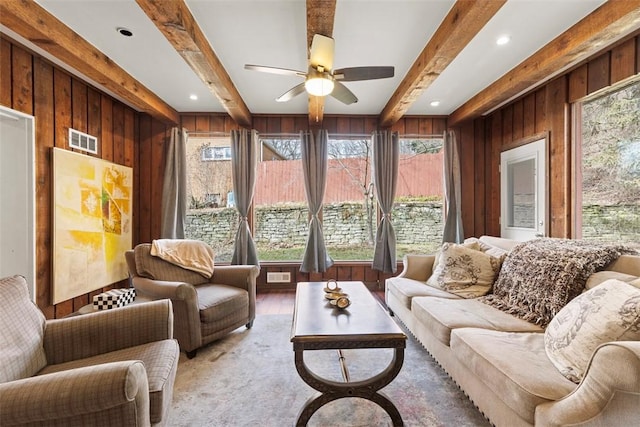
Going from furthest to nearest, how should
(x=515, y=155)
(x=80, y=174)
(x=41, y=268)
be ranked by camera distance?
1. (x=515, y=155)
2. (x=80, y=174)
3. (x=41, y=268)

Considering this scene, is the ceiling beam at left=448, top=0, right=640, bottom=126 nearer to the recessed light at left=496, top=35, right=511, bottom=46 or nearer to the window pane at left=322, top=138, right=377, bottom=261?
the recessed light at left=496, top=35, right=511, bottom=46

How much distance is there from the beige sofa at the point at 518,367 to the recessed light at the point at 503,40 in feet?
5.99

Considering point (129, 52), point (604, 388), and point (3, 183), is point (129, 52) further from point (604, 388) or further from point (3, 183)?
point (604, 388)

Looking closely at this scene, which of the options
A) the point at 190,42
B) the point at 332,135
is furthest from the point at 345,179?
the point at 190,42

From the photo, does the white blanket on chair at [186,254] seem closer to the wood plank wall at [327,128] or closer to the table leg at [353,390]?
the wood plank wall at [327,128]

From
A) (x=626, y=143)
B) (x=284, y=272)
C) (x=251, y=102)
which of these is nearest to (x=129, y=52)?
(x=251, y=102)

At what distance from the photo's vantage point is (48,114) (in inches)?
108

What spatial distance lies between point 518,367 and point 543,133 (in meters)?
2.95

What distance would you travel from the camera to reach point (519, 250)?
233 cm

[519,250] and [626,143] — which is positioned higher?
[626,143]

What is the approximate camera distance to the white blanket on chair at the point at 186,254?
9.21 feet

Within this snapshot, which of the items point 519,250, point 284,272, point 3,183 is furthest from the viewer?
point 284,272

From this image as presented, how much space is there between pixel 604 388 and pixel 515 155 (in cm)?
332

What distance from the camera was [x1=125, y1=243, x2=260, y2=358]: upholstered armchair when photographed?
2266mm
